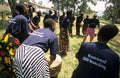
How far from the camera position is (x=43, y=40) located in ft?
17.1

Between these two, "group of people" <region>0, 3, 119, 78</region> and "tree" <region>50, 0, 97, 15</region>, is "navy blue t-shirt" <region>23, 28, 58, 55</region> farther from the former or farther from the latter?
"tree" <region>50, 0, 97, 15</region>

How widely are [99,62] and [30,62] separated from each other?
1469mm

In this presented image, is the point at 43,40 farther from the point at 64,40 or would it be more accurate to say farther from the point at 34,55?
the point at 64,40

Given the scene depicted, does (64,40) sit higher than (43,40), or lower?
lower

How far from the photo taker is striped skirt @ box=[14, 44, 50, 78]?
505 centimetres

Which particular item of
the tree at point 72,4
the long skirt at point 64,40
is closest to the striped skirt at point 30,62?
the long skirt at point 64,40

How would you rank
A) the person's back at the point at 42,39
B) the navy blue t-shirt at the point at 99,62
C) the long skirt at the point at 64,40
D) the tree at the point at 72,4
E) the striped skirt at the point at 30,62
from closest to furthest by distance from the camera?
the navy blue t-shirt at the point at 99,62 → the striped skirt at the point at 30,62 → the person's back at the point at 42,39 → the long skirt at the point at 64,40 → the tree at the point at 72,4

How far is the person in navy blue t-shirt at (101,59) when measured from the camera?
13.6ft

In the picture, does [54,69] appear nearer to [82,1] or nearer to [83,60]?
[83,60]

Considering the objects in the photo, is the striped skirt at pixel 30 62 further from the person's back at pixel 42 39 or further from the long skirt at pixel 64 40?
the long skirt at pixel 64 40

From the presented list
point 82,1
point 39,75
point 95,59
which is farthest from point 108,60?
point 82,1

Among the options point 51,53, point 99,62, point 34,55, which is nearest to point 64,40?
point 51,53

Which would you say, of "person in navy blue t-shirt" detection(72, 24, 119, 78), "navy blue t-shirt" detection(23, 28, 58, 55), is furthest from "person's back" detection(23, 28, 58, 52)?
"person in navy blue t-shirt" detection(72, 24, 119, 78)

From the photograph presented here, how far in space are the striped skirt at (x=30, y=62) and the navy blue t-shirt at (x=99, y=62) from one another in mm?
1081
